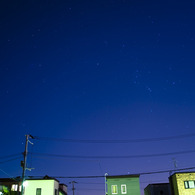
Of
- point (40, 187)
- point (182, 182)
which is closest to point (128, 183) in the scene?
point (182, 182)

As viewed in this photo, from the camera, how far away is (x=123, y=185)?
47.7 m

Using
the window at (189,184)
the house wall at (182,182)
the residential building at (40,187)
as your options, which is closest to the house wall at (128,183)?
the house wall at (182,182)

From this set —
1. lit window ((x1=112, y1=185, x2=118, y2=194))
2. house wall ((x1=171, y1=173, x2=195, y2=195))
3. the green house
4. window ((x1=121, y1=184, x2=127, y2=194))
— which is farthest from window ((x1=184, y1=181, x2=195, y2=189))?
lit window ((x1=112, y1=185, x2=118, y2=194))

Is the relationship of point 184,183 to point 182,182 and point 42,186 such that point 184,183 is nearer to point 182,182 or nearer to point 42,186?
point 182,182

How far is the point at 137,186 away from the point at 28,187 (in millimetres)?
21359

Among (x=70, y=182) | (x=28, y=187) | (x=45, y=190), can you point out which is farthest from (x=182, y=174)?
(x=70, y=182)

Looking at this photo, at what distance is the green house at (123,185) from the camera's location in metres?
47.1

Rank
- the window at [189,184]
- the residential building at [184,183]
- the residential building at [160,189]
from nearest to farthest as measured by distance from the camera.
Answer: the residential building at [184,183], the window at [189,184], the residential building at [160,189]

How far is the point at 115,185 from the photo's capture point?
47.9 meters

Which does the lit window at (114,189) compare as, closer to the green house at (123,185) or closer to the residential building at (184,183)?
the green house at (123,185)

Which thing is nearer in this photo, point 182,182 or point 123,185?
point 182,182

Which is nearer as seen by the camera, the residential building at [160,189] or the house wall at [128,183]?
the house wall at [128,183]

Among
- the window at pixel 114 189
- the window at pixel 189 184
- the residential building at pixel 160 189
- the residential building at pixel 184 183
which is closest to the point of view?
the residential building at pixel 184 183

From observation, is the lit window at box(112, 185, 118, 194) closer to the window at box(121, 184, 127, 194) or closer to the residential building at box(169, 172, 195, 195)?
the window at box(121, 184, 127, 194)
